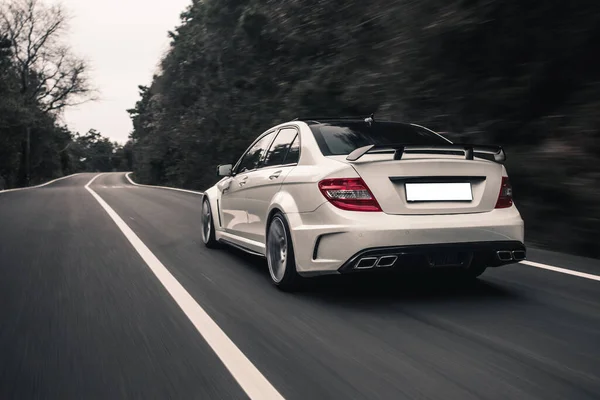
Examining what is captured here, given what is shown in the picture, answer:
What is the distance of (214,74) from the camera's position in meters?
28.7

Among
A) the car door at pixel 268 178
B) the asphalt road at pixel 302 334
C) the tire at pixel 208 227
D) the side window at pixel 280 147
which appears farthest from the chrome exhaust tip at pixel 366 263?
the tire at pixel 208 227

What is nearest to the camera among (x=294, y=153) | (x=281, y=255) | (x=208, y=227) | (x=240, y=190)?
(x=281, y=255)

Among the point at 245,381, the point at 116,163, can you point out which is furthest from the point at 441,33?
the point at 116,163

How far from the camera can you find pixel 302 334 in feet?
14.2

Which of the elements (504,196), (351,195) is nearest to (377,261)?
(351,195)

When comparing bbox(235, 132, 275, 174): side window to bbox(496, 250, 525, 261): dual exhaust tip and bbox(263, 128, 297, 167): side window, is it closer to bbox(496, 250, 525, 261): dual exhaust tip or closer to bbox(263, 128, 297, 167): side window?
bbox(263, 128, 297, 167): side window

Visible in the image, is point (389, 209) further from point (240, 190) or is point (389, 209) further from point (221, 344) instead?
point (240, 190)

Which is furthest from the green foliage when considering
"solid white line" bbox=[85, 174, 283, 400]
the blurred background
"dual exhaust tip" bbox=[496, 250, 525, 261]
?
"solid white line" bbox=[85, 174, 283, 400]

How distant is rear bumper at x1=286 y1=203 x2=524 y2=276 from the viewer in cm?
484

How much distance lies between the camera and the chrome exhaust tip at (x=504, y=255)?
5086 mm

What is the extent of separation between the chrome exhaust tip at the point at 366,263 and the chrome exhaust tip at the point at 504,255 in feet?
3.27

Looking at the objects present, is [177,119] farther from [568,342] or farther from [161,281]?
[568,342]

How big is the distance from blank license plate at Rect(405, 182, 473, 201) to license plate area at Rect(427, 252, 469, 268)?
0.43m

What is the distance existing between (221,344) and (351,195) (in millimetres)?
1554
